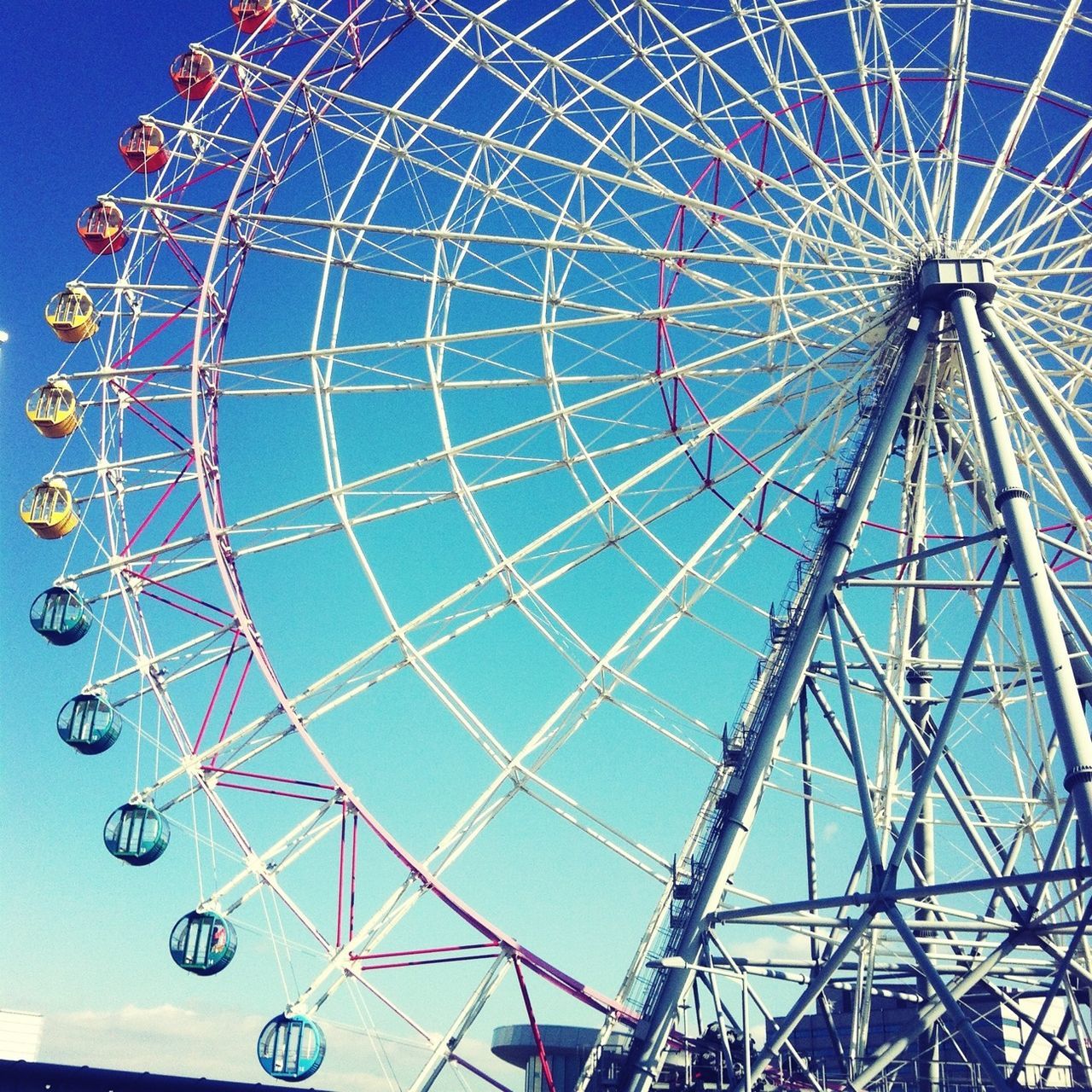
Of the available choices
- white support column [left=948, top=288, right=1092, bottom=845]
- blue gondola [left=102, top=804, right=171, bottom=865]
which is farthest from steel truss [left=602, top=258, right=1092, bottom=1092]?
blue gondola [left=102, top=804, right=171, bottom=865]

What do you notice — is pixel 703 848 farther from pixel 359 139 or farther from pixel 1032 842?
pixel 359 139

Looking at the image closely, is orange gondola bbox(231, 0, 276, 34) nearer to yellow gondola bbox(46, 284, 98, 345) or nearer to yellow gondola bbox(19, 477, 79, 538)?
yellow gondola bbox(46, 284, 98, 345)

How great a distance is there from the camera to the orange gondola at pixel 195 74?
97.1ft

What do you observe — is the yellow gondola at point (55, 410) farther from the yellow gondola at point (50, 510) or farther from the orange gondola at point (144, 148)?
the orange gondola at point (144, 148)

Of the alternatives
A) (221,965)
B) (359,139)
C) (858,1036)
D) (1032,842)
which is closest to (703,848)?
(858,1036)

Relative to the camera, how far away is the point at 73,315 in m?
27.6

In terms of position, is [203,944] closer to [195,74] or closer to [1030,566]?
[1030,566]

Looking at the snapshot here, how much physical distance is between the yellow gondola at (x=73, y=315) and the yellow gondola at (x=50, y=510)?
11.0 feet

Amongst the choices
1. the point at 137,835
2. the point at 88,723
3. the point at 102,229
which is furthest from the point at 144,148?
the point at 137,835

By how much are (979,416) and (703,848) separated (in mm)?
7887

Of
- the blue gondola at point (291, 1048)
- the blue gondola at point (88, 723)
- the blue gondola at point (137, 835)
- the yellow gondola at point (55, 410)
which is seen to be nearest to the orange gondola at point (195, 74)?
the yellow gondola at point (55, 410)

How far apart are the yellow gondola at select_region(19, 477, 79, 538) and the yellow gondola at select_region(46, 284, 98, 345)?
11.0 ft

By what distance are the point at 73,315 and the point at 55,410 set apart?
7.20ft

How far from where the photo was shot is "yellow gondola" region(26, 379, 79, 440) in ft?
87.0
